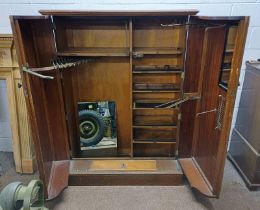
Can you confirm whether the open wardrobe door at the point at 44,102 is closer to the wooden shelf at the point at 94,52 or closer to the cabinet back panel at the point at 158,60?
the wooden shelf at the point at 94,52

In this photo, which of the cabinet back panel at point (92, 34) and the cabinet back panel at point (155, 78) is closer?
the cabinet back panel at point (92, 34)

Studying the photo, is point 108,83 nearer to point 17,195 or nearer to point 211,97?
point 211,97

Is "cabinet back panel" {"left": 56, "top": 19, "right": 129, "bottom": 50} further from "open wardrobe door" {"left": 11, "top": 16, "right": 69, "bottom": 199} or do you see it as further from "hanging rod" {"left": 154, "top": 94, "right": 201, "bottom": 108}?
"hanging rod" {"left": 154, "top": 94, "right": 201, "bottom": 108}

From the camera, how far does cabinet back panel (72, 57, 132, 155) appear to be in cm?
197

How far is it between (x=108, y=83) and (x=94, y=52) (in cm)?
31

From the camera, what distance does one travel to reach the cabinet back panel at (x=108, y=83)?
1975 millimetres

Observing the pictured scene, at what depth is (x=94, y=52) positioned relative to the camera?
1.83m

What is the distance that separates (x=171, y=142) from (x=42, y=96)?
1117mm

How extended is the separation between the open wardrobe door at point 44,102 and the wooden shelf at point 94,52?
0.37ft

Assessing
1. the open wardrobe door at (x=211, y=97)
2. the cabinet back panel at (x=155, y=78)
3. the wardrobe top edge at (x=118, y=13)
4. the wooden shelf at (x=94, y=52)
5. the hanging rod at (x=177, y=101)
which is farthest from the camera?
the cabinet back panel at (x=155, y=78)

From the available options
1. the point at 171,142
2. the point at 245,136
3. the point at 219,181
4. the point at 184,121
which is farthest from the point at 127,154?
the point at 245,136

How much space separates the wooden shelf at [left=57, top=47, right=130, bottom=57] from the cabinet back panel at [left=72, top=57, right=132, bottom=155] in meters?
0.08

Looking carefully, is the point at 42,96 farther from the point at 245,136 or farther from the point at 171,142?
the point at 245,136

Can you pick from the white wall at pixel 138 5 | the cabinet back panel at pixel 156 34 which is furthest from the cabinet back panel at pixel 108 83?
the white wall at pixel 138 5
